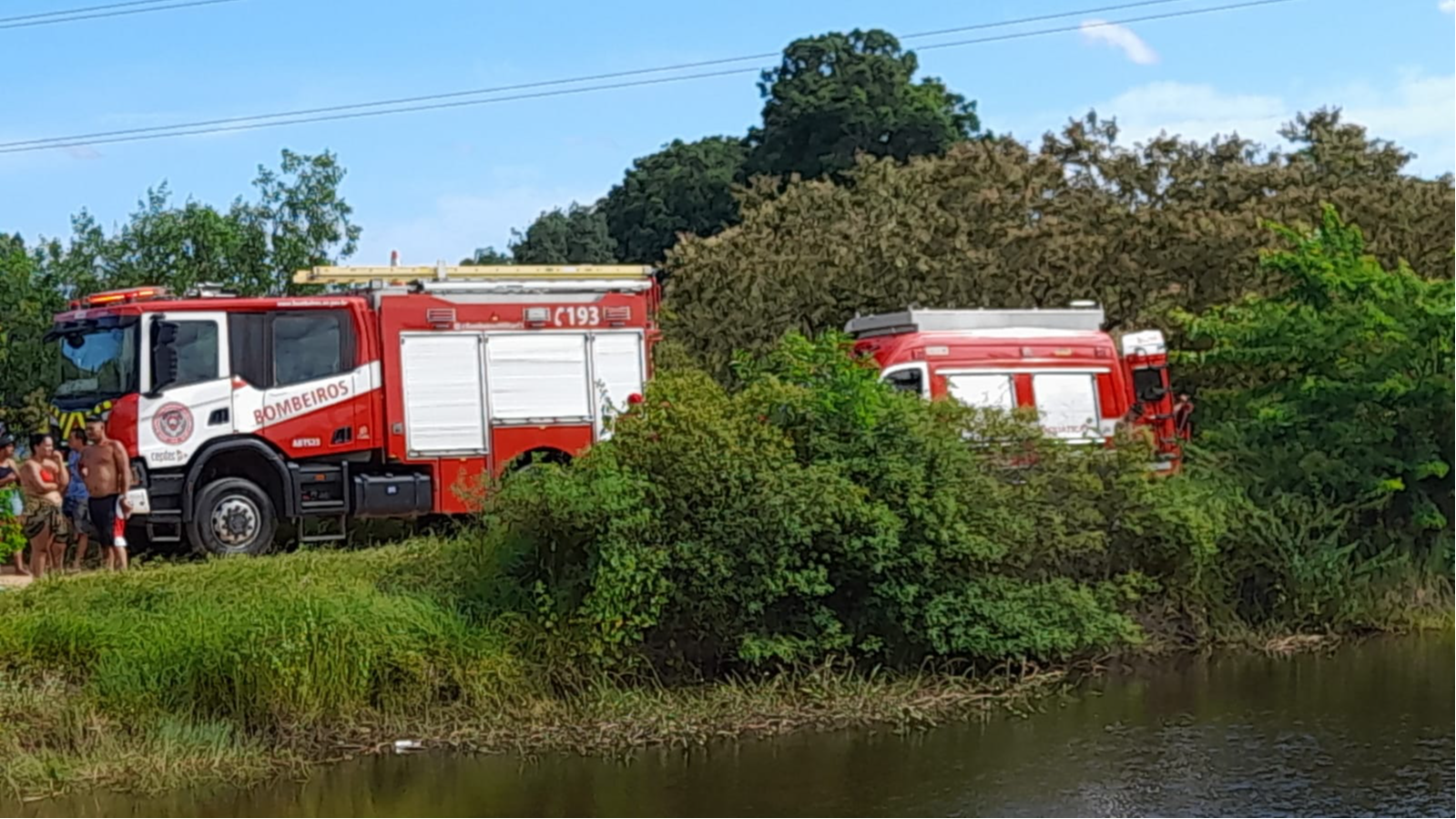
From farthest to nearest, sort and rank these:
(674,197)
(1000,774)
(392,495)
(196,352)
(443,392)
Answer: (674,197), (443,392), (392,495), (196,352), (1000,774)

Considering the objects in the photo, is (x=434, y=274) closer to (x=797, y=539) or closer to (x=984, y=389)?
(x=984, y=389)

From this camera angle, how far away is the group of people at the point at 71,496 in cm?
1488

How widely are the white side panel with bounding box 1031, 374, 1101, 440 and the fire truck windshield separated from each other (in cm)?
918

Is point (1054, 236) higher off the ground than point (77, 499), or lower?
higher

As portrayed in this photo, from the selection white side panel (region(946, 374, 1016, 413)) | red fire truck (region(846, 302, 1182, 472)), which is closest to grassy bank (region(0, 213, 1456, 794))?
white side panel (region(946, 374, 1016, 413))

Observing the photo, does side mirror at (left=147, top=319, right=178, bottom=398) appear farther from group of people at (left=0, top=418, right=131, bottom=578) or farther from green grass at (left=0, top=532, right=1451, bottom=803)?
green grass at (left=0, top=532, right=1451, bottom=803)

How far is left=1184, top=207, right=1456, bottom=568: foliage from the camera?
49.9 feet

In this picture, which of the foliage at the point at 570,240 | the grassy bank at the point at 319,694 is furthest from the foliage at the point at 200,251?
the foliage at the point at 570,240

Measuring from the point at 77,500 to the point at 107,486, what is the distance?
2.52ft

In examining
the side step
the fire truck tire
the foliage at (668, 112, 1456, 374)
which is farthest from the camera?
the foliage at (668, 112, 1456, 374)

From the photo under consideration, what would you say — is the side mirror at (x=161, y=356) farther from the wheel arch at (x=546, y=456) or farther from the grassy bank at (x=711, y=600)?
the wheel arch at (x=546, y=456)

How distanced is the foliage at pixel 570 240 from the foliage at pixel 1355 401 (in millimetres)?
37327

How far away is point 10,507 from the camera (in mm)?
13289

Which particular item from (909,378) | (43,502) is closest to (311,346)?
(43,502)
